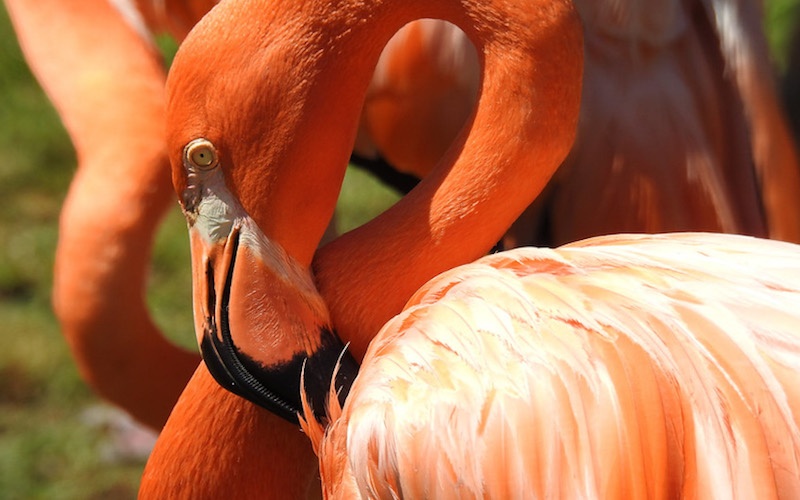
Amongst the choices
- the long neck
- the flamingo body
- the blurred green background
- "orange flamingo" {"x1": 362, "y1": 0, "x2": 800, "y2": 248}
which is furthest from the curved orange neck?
the blurred green background

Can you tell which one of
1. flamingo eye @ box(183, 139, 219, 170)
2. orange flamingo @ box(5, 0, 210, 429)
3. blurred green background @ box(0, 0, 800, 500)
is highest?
flamingo eye @ box(183, 139, 219, 170)

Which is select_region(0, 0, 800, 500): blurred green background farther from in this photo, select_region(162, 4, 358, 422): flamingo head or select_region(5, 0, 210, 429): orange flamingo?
select_region(162, 4, 358, 422): flamingo head

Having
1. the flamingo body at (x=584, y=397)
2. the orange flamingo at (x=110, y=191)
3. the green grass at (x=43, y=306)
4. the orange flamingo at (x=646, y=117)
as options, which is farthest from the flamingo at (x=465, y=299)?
the green grass at (x=43, y=306)

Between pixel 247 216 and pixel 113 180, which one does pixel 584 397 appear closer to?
pixel 247 216

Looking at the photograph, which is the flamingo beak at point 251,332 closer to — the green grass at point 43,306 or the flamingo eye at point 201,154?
the flamingo eye at point 201,154

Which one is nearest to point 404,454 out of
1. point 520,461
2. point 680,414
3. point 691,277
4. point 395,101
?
point 520,461

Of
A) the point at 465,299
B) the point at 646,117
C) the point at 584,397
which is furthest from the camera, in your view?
the point at 646,117

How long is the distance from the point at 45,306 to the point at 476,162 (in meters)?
1.91

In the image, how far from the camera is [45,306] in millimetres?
3057

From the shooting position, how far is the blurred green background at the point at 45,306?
257 centimetres

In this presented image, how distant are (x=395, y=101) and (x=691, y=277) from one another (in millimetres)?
726

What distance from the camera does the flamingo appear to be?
118cm

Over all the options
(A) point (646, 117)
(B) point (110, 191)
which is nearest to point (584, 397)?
(A) point (646, 117)

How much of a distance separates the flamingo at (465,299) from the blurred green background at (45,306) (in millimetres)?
1141
